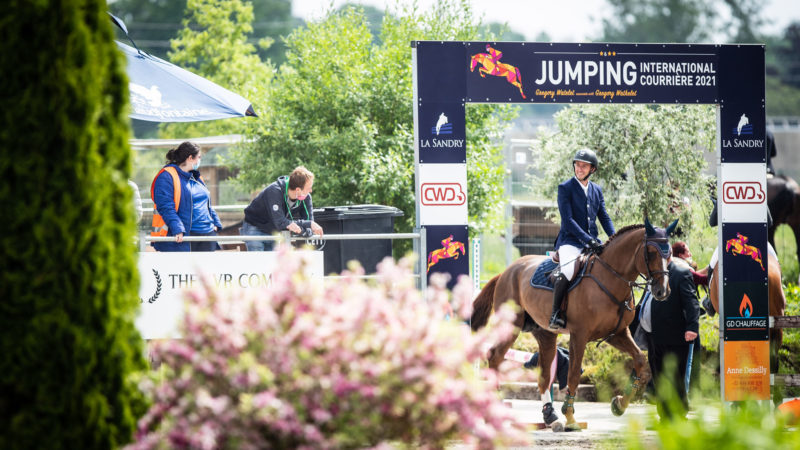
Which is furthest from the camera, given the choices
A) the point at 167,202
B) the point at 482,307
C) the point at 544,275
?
the point at 482,307

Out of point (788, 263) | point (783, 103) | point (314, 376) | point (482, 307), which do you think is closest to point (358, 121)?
point (482, 307)

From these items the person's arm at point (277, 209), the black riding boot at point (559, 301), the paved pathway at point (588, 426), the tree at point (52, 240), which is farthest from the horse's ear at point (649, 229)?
the tree at point (52, 240)

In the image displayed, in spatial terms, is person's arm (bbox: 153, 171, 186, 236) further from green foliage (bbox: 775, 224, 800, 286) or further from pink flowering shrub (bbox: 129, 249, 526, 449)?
green foliage (bbox: 775, 224, 800, 286)

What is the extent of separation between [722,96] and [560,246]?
2.49 meters

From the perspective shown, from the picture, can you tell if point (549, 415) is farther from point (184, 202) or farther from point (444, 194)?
point (184, 202)

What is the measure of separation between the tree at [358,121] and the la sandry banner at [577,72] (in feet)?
20.5

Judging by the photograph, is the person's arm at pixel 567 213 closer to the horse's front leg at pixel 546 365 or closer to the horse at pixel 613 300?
the horse at pixel 613 300

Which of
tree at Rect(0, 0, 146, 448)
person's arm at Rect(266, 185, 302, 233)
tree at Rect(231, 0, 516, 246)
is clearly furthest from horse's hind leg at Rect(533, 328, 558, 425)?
tree at Rect(0, 0, 146, 448)

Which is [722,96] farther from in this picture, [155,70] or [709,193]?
[709,193]

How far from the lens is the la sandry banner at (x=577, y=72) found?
9.59m

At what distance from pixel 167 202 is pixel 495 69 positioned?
12.2 ft

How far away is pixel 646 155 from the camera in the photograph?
59.2 feet

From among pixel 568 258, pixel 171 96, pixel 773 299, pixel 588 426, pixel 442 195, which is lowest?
pixel 588 426

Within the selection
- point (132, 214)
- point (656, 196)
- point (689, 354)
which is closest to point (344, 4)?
point (656, 196)
